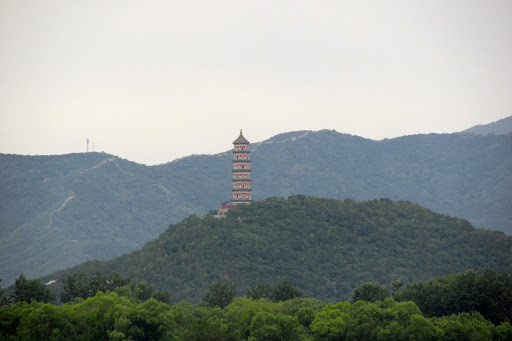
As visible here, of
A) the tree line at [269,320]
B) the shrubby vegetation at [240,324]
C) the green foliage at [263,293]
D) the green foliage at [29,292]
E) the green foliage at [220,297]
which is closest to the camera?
the shrubby vegetation at [240,324]

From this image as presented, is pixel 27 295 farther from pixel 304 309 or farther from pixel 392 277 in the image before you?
pixel 392 277

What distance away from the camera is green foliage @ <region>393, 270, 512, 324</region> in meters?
76.9

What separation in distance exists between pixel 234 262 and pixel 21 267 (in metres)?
76.6

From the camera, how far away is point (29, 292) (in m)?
83.9

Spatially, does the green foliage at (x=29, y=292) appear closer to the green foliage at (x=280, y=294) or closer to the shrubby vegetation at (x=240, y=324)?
the shrubby vegetation at (x=240, y=324)

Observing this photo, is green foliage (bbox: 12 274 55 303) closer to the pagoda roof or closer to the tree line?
the tree line

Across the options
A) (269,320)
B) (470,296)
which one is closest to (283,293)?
(470,296)

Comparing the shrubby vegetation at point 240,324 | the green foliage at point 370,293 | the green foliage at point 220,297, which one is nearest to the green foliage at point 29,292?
the shrubby vegetation at point 240,324

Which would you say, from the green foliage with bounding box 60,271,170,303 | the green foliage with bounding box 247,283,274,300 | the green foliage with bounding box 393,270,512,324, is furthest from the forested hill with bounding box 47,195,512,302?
the green foliage with bounding box 393,270,512,324

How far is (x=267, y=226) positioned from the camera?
415 feet

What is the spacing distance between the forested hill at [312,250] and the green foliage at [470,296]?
31450mm

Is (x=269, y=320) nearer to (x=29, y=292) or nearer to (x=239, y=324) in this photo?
(x=239, y=324)

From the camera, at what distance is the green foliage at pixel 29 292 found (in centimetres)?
8356

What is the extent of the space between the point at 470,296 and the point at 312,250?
45.6 m
